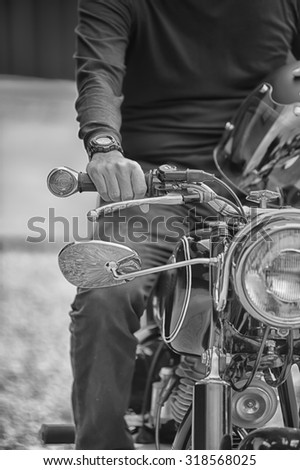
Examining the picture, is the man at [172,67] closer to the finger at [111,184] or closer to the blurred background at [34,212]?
the blurred background at [34,212]

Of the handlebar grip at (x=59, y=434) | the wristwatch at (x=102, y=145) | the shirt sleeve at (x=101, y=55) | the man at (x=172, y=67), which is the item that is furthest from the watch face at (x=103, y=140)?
the handlebar grip at (x=59, y=434)

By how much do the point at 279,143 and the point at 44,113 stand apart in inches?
295

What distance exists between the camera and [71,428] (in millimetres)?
2576

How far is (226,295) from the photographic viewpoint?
5.41 feet

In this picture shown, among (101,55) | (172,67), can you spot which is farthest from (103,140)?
(172,67)

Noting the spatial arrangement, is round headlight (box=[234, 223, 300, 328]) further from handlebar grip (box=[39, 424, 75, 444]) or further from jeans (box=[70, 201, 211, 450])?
→ handlebar grip (box=[39, 424, 75, 444])

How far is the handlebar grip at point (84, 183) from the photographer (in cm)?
167

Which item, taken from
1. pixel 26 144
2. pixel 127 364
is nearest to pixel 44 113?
pixel 26 144

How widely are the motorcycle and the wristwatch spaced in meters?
0.24

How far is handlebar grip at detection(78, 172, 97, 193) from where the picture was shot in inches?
65.9

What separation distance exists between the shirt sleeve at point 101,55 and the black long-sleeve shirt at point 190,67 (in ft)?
0.12

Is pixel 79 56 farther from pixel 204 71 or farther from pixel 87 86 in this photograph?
pixel 204 71

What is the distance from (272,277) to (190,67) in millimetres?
1198

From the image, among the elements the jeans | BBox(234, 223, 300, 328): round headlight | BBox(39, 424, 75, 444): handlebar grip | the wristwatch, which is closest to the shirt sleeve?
the wristwatch
